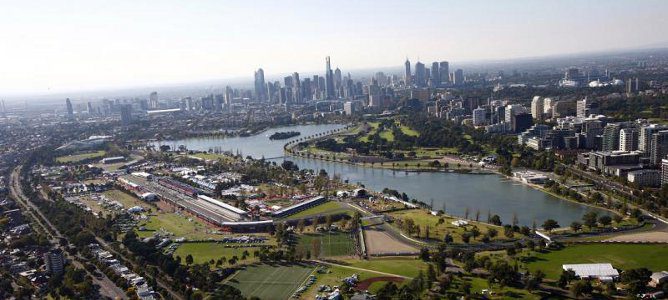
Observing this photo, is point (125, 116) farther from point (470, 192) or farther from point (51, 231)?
point (470, 192)

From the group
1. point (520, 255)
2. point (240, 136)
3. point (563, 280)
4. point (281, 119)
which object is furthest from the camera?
point (281, 119)

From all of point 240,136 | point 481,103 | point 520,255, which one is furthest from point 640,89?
point 520,255

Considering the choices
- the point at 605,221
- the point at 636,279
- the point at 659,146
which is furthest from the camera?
the point at 659,146

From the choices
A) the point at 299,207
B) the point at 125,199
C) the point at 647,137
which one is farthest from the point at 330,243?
→ the point at 647,137

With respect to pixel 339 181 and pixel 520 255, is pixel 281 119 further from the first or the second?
pixel 520 255

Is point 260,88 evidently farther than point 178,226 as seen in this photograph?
Yes

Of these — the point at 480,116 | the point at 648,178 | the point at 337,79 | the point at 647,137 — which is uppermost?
the point at 337,79
